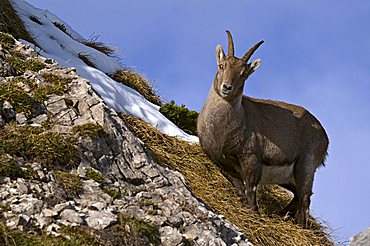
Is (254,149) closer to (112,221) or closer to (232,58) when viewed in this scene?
(232,58)

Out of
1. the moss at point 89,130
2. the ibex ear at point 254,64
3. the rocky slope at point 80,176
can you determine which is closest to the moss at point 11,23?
the rocky slope at point 80,176

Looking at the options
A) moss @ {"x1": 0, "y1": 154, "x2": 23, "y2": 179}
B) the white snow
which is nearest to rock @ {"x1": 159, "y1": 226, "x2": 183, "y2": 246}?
moss @ {"x1": 0, "y1": 154, "x2": 23, "y2": 179}

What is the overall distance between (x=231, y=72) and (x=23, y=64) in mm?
3645

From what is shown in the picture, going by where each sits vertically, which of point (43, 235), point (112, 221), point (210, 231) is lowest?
point (43, 235)

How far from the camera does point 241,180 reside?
A: 1380 cm

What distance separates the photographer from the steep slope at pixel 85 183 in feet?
27.0

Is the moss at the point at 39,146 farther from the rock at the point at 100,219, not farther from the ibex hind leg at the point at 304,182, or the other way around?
the ibex hind leg at the point at 304,182

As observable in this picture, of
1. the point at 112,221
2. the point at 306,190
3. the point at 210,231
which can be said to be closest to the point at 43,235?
the point at 112,221

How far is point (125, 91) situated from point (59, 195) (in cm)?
774

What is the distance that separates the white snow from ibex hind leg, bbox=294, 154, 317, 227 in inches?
90.0

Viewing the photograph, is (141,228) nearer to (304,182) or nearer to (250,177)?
(250,177)

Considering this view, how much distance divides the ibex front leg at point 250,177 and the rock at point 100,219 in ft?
17.0

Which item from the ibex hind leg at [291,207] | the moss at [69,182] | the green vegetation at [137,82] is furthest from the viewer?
the green vegetation at [137,82]

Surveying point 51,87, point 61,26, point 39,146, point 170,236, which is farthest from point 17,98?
point 61,26
